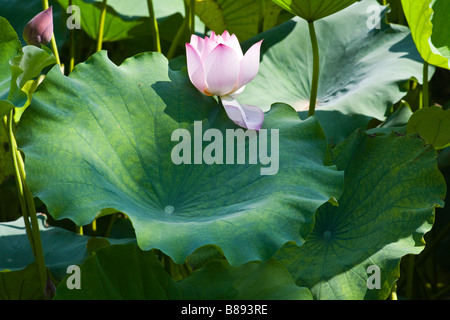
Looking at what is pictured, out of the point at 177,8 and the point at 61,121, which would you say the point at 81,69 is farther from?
the point at 177,8

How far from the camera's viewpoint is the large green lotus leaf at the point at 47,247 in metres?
1.27

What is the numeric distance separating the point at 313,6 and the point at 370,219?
1.48 feet

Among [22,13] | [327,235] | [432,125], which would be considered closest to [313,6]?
[432,125]

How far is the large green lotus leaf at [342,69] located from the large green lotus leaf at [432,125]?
0.17 metres

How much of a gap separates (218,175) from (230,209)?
10cm

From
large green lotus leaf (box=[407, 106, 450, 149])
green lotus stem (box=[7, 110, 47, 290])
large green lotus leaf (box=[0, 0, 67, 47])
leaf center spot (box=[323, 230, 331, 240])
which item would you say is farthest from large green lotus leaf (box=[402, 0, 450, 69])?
large green lotus leaf (box=[0, 0, 67, 47])

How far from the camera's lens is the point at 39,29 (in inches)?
46.6

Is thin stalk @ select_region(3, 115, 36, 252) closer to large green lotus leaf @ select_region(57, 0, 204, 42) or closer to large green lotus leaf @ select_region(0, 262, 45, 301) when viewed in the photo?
large green lotus leaf @ select_region(0, 262, 45, 301)

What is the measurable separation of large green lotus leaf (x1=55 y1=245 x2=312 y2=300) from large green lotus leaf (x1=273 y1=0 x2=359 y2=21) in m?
0.57

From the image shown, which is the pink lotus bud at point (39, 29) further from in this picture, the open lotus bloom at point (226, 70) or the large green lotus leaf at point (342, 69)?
the large green lotus leaf at point (342, 69)

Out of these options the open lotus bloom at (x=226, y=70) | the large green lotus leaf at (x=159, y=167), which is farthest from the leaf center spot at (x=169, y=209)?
the open lotus bloom at (x=226, y=70)

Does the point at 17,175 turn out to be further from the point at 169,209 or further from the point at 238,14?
the point at 238,14

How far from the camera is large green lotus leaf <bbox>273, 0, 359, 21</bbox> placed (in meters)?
1.22
